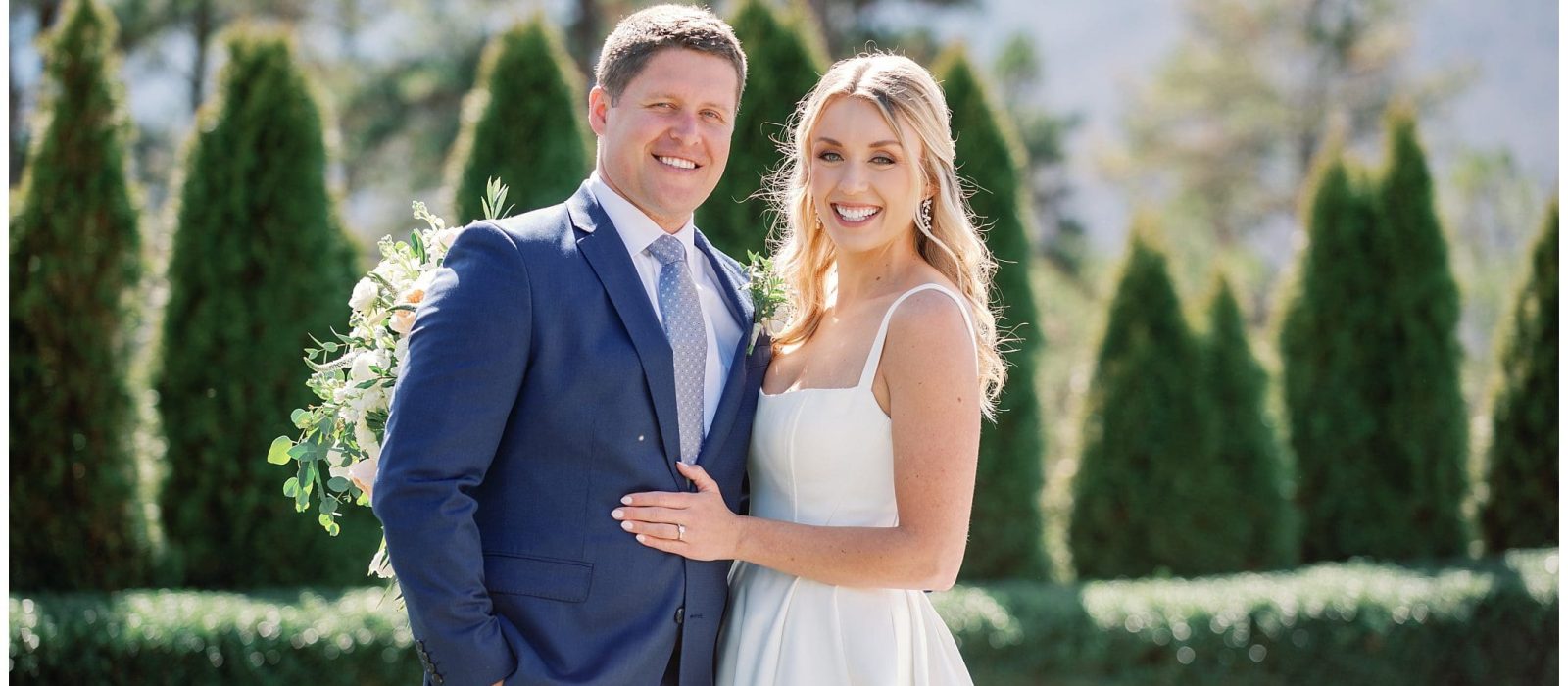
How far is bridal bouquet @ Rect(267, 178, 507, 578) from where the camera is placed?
9.05ft

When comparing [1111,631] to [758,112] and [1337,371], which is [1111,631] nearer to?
[1337,371]

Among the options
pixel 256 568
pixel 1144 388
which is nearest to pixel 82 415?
pixel 256 568

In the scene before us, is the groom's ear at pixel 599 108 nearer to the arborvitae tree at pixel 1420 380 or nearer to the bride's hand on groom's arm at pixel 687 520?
the bride's hand on groom's arm at pixel 687 520

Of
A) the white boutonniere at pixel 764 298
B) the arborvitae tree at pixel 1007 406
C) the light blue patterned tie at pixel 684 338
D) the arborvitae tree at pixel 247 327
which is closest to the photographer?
the light blue patterned tie at pixel 684 338

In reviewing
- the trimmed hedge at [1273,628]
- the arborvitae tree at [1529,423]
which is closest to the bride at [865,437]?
the trimmed hedge at [1273,628]

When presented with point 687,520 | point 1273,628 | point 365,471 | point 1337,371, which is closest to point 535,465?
point 687,520

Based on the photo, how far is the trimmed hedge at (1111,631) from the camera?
5.00 m

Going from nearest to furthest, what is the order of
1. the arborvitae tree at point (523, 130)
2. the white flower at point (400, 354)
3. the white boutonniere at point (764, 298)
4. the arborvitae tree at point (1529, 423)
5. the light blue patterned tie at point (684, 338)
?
the white flower at point (400, 354) < the light blue patterned tie at point (684, 338) < the white boutonniere at point (764, 298) < the arborvitae tree at point (523, 130) < the arborvitae tree at point (1529, 423)

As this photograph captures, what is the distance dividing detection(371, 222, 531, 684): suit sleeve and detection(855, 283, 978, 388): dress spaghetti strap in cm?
74

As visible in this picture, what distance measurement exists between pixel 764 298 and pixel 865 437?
16.2 inches

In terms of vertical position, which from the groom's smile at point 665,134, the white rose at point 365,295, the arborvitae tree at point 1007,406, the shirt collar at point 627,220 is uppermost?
the groom's smile at point 665,134

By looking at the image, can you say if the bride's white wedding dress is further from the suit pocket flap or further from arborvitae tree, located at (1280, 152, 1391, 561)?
arborvitae tree, located at (1280, 152, 1391, 561)

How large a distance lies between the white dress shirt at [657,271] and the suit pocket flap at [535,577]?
410 millimetres

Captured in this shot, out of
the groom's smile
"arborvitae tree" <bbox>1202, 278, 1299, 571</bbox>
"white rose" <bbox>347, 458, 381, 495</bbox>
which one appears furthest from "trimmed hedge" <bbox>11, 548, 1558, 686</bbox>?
the groom's smile
